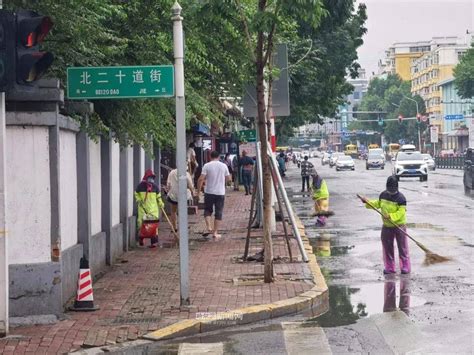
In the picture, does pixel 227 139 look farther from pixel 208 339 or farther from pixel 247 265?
pixel 208 339

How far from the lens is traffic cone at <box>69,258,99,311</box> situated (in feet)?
35.7

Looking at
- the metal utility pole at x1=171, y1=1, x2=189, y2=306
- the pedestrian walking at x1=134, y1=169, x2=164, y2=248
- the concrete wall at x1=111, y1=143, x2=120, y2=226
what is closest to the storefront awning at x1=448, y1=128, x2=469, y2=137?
the pedestrian walking at x1=134, y1=169, x2=164, y2=248

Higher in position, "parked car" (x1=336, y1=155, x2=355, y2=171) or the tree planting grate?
"parked car" (x1=336, y1=155, x2=355, y2=171)

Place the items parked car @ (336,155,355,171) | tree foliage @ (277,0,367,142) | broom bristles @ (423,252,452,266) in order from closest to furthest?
broom bristles @ (423,252,452,266)
tree foliage @ (277,0,367,142)
parked car @ (336,155,355,171)

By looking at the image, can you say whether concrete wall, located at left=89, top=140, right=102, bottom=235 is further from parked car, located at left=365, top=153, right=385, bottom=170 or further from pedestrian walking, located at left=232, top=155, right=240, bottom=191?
parked car, located at left=365, top=153, right=385, bottom=170

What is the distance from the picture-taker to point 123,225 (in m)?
17.5

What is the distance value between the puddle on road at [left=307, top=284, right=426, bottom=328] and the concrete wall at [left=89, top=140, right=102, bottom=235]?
12.8 ft

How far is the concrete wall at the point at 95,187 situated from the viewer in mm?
14258

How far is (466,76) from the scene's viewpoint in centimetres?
8081

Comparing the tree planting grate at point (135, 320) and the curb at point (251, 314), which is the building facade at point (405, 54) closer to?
the curb at point (251, 314)

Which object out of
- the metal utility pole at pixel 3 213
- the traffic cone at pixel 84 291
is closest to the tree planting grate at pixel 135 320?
the traffic cone at pixel 84 291

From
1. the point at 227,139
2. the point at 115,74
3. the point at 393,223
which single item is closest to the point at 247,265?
the point at 393,223

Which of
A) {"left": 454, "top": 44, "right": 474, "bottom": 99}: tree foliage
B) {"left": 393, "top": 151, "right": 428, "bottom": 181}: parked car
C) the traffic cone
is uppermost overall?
{"left": 454, "top": 44, "right": 474, "bottom": 99}: tree foliage

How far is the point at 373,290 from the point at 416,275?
1468 mm
